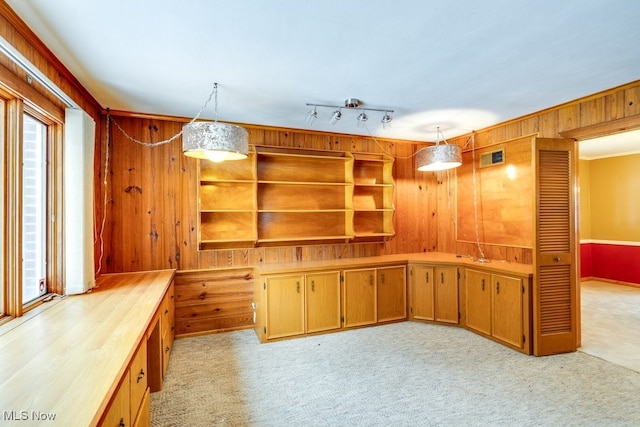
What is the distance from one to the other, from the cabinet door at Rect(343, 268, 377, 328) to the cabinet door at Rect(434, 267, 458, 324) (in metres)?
0.81

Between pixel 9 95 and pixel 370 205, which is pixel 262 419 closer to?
pixel 9 95

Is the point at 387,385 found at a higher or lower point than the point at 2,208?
lower

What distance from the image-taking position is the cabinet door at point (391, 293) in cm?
391

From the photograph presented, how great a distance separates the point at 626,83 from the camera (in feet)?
8.58

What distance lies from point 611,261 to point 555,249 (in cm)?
452

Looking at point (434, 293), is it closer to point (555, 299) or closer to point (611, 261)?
point (555, 299)

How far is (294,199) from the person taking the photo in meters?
4.03

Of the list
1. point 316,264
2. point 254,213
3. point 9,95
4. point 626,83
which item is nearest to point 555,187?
point 626,83

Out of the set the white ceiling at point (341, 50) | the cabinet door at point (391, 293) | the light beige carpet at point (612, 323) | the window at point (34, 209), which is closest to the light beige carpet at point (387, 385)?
the light beige carpet at point (612, 323)

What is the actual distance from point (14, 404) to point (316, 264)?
2.88 meters

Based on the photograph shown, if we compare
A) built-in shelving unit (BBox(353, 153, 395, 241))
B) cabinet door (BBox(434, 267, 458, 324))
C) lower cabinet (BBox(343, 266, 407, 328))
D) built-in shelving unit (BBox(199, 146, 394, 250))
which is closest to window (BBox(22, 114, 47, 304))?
built-in shelving unit (BBox(199, 146, 394, 250))

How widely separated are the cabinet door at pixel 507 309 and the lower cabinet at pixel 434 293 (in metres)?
0.51

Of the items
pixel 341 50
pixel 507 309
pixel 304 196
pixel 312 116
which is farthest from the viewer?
pixel 304 196

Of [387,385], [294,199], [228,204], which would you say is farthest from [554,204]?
[228,204]
